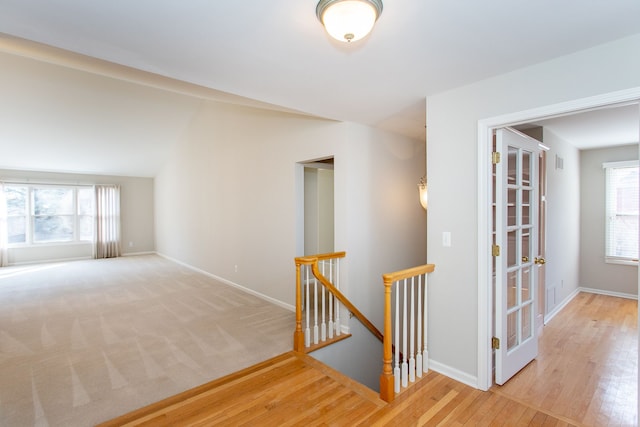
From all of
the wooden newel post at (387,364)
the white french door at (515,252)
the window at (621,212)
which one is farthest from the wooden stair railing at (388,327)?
the window at (621,212)

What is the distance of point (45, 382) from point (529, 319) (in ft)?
14.3

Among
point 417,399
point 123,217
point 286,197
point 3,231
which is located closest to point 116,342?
point 286,197

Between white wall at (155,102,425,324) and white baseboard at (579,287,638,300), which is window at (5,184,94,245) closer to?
white wall at (155,102,425,324)

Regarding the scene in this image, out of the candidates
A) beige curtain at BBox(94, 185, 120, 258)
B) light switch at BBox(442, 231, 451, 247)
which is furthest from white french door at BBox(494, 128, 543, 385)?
beige curtain at BBox(94, 185, 120, 258)

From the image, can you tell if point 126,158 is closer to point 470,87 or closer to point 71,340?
point 71,340

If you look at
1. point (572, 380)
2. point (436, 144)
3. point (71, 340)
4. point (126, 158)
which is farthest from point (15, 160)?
point (572, 380)

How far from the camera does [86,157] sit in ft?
25.1

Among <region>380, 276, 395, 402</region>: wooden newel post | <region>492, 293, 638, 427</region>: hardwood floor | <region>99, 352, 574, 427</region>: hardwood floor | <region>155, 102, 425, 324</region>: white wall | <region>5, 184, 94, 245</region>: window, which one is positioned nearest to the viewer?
<region>99, 352, 574, 427</region>: hardwood floor

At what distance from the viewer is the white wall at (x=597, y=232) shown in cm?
477

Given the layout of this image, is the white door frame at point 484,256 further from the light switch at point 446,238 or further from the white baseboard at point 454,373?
the light switch at point 446,238

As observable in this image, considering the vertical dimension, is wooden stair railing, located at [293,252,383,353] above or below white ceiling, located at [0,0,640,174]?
below

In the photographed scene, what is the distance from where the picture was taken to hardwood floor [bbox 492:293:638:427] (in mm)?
2197

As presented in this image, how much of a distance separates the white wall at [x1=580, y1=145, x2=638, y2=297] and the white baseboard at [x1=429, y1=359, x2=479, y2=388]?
4170 millimetres

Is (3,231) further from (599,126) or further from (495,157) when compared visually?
(599,126)
